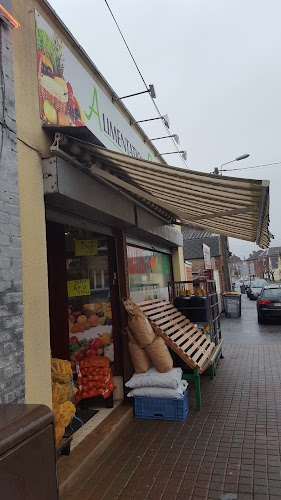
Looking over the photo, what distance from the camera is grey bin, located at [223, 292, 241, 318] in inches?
630

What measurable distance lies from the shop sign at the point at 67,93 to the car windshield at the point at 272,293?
10.7 metres

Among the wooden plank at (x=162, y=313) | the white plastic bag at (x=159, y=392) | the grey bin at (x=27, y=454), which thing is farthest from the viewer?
the wooden plank at (x=162, y=313)

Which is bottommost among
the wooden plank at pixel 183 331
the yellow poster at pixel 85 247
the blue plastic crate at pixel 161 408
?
the blue plastic crate at pixel 161 408

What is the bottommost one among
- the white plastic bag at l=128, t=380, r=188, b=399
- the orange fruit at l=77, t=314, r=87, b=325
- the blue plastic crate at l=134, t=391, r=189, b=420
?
the blue plastic crate at l=134, t=391, r=189, b=420

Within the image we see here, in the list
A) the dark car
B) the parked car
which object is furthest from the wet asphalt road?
the parked car

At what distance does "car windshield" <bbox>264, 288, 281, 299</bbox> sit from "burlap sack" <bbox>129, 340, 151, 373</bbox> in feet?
33.5

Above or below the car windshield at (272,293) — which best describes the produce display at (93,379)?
below

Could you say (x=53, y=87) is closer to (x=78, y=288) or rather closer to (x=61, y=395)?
(x=78, y=288)

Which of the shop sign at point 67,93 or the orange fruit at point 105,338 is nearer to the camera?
the shop sign at point 67,93

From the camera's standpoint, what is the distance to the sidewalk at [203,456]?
3.04m

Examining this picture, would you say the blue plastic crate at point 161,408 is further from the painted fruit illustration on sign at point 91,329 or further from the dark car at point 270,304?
the dark car at point 270,304

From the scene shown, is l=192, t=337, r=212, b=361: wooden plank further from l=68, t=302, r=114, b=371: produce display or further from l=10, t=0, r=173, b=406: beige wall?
l=10, t=0, r=173, b=406: beige wall

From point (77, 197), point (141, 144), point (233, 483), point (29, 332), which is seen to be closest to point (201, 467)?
point (233, 483)

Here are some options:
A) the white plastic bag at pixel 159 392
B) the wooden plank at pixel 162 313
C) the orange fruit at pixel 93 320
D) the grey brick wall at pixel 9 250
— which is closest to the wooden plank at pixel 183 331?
the wooden plank at pixel 162 313
